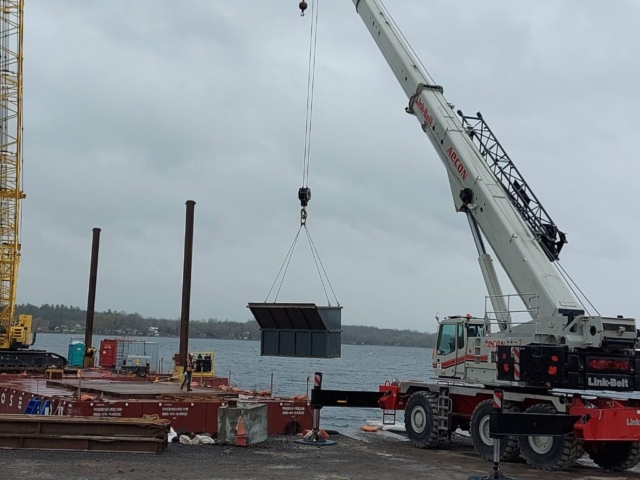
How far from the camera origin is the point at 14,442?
1553 cm

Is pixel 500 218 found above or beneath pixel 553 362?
above

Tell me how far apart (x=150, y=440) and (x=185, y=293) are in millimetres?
19878

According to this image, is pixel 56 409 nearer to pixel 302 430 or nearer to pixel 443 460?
pixel 302 430

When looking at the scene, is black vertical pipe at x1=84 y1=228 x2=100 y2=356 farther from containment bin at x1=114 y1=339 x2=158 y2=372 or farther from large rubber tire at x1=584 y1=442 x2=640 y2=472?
large rubber tire at x1=584 y1=442 x2=640 y2=472

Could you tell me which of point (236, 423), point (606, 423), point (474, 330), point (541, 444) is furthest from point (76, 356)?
point (606, 423)

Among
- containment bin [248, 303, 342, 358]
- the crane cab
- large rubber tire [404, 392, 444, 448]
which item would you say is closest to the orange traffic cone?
containment bin [248, 303, 342, 358]

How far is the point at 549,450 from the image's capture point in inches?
610

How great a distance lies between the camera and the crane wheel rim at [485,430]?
16859 millimetres

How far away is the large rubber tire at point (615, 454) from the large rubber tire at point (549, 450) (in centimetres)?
133

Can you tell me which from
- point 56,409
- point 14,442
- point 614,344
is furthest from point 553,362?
point 56,409

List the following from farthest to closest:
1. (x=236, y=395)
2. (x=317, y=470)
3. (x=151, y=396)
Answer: (x=236, y=395), (x=151, y=396), (x=317, y=470)

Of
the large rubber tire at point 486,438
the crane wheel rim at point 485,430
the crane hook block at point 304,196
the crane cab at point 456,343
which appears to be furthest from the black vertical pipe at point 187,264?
the crane wheel rim at point 485,430

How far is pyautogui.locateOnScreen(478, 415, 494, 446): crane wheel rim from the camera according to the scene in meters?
16.9

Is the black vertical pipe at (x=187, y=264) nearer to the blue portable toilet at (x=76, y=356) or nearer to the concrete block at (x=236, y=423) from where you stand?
the blue portable toilet at (x=76, y=356)
